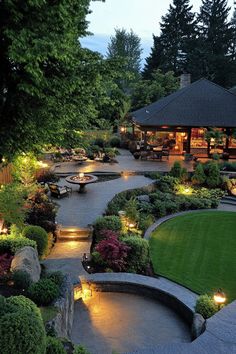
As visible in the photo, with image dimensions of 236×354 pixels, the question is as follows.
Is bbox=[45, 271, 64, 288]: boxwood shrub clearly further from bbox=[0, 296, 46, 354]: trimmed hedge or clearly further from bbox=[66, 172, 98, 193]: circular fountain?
bbox=[66, 172, 98, 193]: circular fountain

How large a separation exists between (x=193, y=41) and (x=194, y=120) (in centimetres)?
3447

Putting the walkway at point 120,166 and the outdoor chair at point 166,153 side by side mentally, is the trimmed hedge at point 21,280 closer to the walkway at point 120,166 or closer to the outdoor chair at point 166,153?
the walkway at point 120,166

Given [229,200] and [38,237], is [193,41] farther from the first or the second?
[38,237]

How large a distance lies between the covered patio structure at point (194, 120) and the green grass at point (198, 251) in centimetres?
1231

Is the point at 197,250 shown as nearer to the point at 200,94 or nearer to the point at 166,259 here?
the point at 166,259

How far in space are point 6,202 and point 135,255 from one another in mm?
4842

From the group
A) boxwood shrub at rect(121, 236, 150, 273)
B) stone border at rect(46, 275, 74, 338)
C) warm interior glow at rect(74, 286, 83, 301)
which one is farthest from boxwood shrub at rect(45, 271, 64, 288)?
boxwood shrub at rect(121, 236, 150, 273)

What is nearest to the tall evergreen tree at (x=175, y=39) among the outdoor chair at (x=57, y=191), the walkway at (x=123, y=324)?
the outdoor chair at (x=57, y=191)

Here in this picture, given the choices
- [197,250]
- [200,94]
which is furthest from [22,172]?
[200,94]

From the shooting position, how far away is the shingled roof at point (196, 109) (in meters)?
30.1

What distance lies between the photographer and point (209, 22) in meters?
61.4

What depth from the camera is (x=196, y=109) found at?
3145 centimetres

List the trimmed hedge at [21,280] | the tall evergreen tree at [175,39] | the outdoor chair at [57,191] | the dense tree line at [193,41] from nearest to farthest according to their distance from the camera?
the trimmed hedge at [21,280] < the outdoor chair at [57,191] < the dense tree line at [193,41] < the tall evergreen tree at [175,39]

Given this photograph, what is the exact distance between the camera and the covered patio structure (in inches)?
1184
